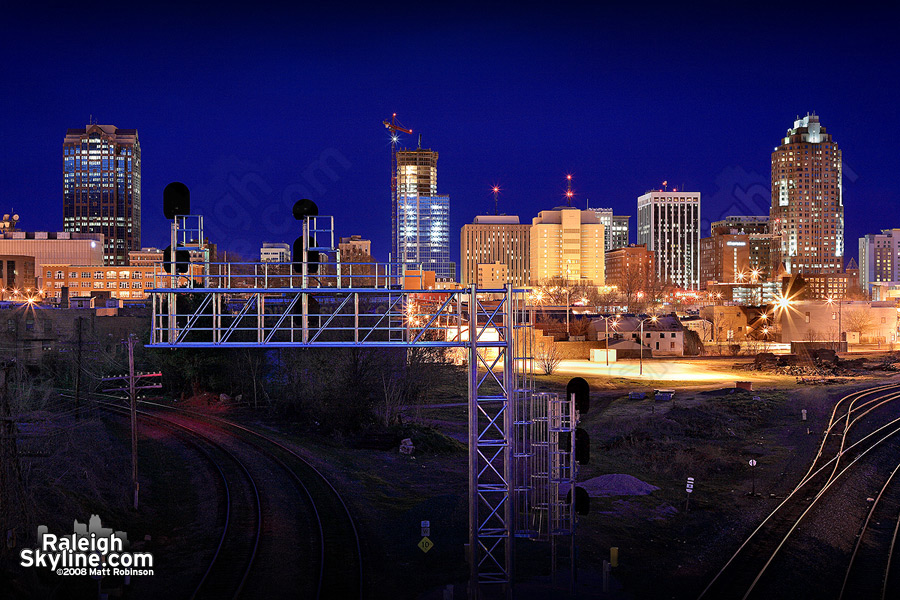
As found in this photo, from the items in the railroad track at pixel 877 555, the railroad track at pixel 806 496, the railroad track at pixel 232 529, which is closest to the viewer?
the railroad track at pixel 232 529

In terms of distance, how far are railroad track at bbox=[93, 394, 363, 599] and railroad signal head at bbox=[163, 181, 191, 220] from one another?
8574mm

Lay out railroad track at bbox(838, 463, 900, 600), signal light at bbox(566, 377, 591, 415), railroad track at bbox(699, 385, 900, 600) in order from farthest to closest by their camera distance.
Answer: signal light at bbox(566, 377, 591, 415)
railroad track at bbox(699, 385, 900, 600)
railroad track at bbox(838, 463, 900, 600)

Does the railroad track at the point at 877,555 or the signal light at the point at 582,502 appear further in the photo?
the signal light at the point at 582,502

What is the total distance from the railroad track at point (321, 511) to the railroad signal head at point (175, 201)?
857 cm

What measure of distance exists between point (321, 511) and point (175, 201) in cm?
999

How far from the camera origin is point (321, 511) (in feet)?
66.1

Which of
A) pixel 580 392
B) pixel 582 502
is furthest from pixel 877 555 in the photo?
pixel 580 392

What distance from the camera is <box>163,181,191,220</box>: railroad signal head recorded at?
1560cm

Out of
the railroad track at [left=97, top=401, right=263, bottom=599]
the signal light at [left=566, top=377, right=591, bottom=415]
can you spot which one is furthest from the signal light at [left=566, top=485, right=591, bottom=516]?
the railroad track at [left=97, top=401, right=263, bottom=599]

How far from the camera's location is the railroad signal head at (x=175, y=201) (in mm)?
15602

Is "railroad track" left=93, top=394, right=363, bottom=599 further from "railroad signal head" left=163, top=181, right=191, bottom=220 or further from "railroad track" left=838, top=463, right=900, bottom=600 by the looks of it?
"railroad track" left=838, top=463, right=900, bottom=600

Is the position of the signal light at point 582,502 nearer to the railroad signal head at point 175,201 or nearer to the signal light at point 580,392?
the signal light at point 580,392

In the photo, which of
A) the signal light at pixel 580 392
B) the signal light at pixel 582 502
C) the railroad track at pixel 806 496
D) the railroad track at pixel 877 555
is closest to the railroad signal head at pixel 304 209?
the signal light at pixel 580 392

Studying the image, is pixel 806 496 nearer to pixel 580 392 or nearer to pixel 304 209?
pixel 580 392
